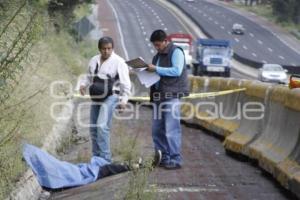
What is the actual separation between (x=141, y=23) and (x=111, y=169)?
9384 cm

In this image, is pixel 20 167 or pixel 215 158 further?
pixel 215 158

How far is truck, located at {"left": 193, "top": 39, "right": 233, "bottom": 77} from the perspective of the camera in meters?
52.5

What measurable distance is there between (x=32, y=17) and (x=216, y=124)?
8134mm

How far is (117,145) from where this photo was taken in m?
11.6

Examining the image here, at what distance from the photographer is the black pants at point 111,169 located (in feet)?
29.3

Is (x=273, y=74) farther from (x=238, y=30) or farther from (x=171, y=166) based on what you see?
(x=238, y=30)

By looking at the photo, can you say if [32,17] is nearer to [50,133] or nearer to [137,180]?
[137,180]

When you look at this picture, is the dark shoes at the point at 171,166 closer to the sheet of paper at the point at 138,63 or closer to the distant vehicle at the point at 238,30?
the sheet of paper at the point at 138,63

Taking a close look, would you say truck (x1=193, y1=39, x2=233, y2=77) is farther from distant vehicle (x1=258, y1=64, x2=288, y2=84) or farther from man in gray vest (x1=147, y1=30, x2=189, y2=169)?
man in gray vest (x1=147, y1=30, x2=189, y2=169)

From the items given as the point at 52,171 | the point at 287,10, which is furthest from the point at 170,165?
the point at 287,10

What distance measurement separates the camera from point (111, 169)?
29.4 ft

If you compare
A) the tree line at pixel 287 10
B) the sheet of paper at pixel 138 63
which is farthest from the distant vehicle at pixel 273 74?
the tree line at pixel 287 10

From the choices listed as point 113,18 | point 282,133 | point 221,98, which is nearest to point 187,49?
point 113,18

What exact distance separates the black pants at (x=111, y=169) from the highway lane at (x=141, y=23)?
5784 cm
